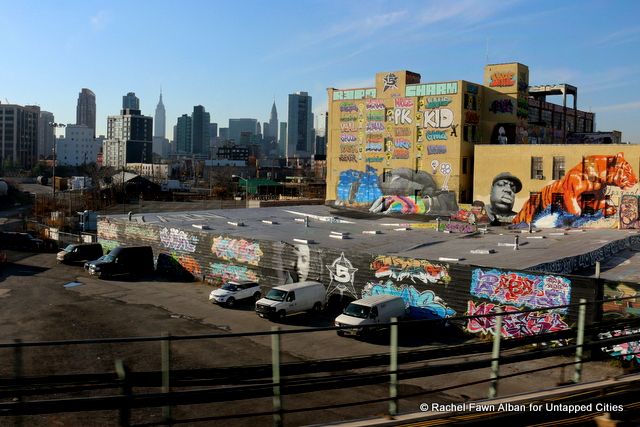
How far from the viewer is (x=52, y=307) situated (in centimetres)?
2480

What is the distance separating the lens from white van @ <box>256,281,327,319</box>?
22.1 meters

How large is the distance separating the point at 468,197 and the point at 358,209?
28.7ft

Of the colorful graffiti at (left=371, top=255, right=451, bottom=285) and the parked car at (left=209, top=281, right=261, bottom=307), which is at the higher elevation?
the colorful graffiti at (left=371, top=255, right=451, bottom=285)

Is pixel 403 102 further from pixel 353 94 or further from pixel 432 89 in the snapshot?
pixel 353 94

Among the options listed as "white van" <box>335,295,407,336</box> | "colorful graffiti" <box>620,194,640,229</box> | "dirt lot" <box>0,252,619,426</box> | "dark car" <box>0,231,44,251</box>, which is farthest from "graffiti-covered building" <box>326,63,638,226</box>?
"dark car" <box>0,231,44,251</box>

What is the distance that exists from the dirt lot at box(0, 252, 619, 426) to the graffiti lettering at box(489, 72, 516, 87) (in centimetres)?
2733

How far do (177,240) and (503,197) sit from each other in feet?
66.4

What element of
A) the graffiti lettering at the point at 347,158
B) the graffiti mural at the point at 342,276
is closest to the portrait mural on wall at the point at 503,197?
the graffiti lettering at the point at 347,158

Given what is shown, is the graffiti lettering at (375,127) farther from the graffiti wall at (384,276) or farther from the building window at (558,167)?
the graffiti wall at (384,276)

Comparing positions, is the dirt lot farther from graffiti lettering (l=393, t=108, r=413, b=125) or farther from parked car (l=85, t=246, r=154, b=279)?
graffiti lettering (l=393, t=108, r=413, b=125)

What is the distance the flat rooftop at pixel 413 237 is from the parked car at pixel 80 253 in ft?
7.94

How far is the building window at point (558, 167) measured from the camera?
33156 millimetres

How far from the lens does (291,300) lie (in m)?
22.2

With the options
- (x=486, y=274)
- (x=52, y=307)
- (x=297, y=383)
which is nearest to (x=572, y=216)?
(x=486, y=274)
